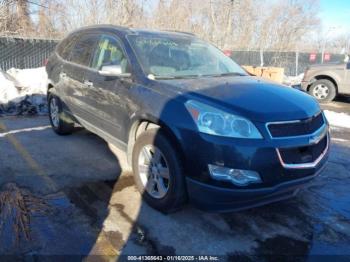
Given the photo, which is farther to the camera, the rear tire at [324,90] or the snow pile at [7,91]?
the rear tire at [324,90]

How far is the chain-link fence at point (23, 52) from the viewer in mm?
12766

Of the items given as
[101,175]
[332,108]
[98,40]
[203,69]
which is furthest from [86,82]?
[332,108]

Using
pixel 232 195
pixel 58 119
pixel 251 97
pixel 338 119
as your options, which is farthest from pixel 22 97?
pixel 338 119

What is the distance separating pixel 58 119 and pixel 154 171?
320 cm

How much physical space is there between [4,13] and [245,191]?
18.6 meters

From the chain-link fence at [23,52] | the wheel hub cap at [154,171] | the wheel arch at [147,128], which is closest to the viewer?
the wheel arch at [147,128]

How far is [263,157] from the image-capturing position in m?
3.15

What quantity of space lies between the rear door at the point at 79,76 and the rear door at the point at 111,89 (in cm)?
18

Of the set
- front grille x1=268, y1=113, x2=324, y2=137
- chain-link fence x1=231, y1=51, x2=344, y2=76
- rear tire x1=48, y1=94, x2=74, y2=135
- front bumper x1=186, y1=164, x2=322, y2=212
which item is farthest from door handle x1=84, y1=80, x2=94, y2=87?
chain-link fence x1=231, y1=51, x2=344, y2=76

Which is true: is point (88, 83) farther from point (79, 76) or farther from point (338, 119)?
point (338, 119)

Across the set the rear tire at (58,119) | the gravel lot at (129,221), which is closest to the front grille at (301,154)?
the gravel lot at (129,221)

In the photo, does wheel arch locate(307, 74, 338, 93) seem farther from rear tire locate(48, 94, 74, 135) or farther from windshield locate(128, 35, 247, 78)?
rear tire locate(48, 94, 74, 135)

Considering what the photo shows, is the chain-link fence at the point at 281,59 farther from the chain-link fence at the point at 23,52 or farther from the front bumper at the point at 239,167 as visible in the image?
the front bumper at the point at 239,167

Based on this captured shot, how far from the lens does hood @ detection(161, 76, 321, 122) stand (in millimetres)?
3320
